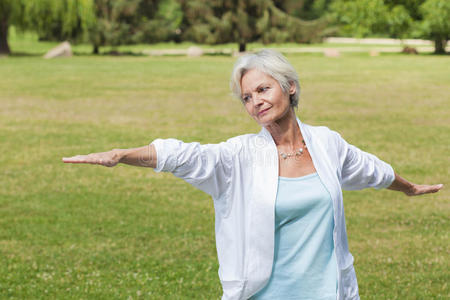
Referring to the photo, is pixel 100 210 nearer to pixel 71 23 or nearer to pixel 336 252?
pixel 336 252

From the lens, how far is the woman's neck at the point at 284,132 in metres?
3.66

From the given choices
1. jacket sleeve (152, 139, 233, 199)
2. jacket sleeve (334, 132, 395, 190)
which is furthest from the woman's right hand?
jacket sleeve (334, 132, 395, 190)

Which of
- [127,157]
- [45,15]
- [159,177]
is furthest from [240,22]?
[127,157]

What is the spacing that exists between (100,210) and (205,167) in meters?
6.95

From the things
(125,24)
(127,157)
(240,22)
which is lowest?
(125,24)

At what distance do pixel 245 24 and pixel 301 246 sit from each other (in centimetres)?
4875

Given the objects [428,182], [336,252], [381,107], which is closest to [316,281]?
[336,252]

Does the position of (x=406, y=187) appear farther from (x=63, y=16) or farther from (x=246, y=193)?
(x=63, y=16)

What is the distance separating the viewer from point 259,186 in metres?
3.40

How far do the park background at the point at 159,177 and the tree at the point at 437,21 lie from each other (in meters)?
12.1

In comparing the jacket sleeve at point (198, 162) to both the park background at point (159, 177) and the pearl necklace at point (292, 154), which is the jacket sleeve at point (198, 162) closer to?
the pearl necklace at point (292, 154)

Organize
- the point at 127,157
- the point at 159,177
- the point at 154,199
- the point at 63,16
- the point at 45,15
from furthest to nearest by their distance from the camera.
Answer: the point at 63,16 → the point at 45,15 → the point at 159,177 → the point at 154,199 → the point at 127,157

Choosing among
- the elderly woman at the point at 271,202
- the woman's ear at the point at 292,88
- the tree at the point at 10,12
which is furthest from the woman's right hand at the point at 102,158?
the tree at the point at 10,12

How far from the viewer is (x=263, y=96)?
3537 mm
